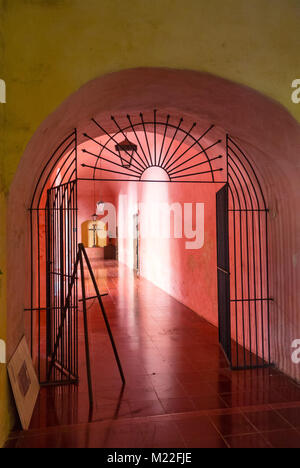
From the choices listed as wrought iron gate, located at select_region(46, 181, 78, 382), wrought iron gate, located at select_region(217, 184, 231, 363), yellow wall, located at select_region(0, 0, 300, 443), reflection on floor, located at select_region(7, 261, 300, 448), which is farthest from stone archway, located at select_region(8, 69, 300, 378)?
reflection on floor, located at select_region(7, 261, 300, 448)

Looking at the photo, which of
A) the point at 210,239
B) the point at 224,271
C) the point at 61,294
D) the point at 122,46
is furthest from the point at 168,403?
the point at 210,239

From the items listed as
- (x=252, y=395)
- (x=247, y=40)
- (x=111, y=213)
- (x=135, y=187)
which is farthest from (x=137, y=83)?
(x=111, y=213)

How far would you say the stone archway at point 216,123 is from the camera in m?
3.09

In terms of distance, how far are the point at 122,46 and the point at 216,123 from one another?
64.8 inches

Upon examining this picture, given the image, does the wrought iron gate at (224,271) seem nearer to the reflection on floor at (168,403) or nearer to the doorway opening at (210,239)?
the doorway opening at (210,239)

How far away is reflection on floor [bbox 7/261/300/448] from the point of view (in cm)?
291

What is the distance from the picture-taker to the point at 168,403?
3.57 meters

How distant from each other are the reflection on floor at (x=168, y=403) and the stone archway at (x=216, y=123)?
719mm

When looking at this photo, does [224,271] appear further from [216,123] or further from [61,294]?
[61,294]

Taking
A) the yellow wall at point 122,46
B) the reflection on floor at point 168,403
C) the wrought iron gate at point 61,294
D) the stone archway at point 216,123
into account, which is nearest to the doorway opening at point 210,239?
the wrought iron gate at point 61,294

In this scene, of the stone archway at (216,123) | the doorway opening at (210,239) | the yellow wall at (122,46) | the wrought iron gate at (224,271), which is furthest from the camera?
the wrought iron gate at (224,271)

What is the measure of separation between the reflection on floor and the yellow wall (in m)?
0.70

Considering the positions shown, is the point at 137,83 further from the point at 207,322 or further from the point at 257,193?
the point at 207,322

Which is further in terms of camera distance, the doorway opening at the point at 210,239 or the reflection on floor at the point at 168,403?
the doorway opening at the point at 210,239
